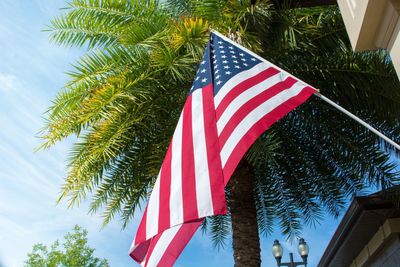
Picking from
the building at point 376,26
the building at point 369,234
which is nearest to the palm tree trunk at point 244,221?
the building at point 369,234

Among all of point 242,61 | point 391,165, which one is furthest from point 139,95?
point 391,165

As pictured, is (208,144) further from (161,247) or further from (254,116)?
(161,247)

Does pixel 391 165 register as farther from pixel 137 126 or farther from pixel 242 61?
pixel 242 61

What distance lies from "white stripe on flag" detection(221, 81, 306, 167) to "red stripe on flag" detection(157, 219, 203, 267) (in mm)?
713

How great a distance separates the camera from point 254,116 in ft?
15.0

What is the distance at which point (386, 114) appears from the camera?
9336 mm

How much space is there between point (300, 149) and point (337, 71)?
2418 millimetres

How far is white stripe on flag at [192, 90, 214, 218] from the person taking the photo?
160 inches

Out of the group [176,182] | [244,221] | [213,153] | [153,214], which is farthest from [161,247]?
[244,221]

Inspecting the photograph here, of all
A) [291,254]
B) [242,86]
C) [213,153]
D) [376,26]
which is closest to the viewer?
[376,26]

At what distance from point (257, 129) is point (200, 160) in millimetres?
616

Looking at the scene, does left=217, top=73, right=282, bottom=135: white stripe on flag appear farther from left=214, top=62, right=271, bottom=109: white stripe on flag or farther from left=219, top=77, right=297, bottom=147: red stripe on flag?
left=214, top=62, right=271, bottom=109: white stripe on flag

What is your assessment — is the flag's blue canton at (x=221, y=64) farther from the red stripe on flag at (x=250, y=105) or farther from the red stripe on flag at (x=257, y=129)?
the red stripe on flag at (x=257, y=129)

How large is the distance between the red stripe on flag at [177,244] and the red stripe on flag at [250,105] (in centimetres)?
86
